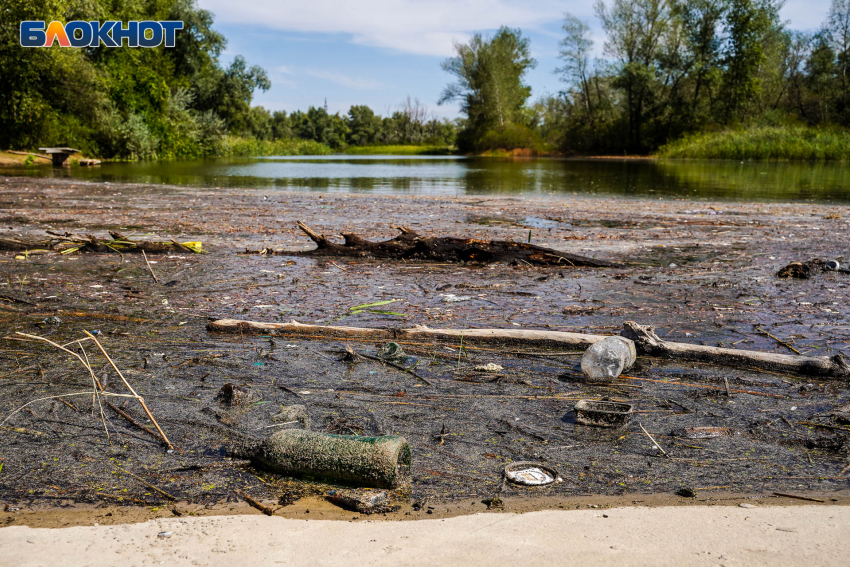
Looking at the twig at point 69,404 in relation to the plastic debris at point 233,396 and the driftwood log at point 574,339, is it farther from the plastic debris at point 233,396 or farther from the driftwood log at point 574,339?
the driftwood log at point 574,339

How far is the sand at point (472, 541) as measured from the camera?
203 cm

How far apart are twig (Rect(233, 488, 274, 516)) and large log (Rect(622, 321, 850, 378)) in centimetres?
271

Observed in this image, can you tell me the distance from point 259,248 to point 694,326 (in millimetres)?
5379

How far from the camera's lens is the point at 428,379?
374 centimetres

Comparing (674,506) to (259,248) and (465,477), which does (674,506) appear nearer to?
(465,477)

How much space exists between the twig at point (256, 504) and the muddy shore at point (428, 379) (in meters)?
0.03

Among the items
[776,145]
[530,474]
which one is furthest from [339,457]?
[776,145]

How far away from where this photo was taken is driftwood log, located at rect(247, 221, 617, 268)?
282 inches

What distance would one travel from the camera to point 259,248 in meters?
8.09

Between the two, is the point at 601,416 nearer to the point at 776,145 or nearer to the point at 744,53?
the point at 776,145

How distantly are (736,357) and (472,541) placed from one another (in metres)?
2.60

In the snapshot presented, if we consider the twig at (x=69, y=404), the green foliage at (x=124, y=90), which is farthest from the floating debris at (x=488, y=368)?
the green foliage at (x=124, y=90)

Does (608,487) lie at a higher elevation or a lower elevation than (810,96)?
lower

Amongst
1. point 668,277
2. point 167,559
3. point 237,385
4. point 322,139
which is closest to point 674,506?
point 167,559
